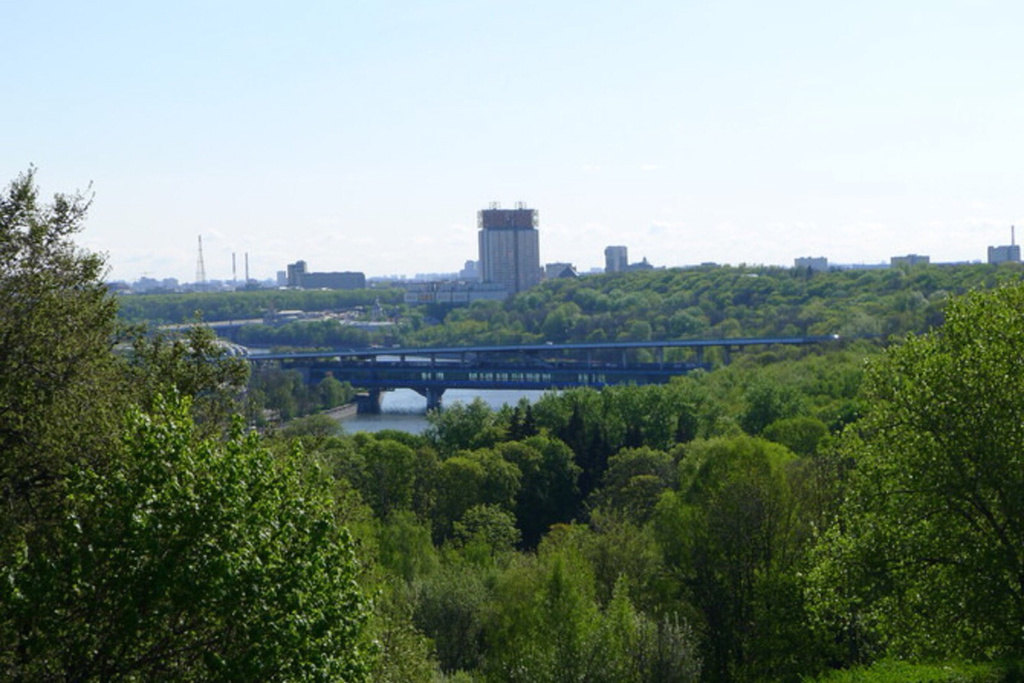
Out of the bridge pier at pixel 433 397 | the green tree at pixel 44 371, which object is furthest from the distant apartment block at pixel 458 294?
the green tree at pixel 44 371

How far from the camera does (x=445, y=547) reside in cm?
2512

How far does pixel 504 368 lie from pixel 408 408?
7921 millimetres

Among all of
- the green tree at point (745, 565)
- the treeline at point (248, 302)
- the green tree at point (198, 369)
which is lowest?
the green tree at point (745, 565)

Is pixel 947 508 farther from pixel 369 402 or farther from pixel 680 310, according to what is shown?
pixel 680 310

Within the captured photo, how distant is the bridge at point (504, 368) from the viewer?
82.4 m

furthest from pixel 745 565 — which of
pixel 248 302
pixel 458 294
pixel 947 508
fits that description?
pixel 248 302

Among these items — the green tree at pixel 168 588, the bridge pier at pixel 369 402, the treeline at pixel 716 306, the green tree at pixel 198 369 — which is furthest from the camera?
the treeline at pixel 716 306

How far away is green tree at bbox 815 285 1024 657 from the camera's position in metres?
11.2

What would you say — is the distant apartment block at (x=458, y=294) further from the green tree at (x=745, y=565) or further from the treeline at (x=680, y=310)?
the green tree at (x=745, y=565)

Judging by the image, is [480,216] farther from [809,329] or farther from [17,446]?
[17,446]

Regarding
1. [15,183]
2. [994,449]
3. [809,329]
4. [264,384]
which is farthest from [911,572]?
[809,329]

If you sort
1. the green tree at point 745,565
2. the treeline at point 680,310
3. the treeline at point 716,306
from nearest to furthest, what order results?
the green tree at point 745,565 < the treeline at point 716,306 < the treeline at point 680,310

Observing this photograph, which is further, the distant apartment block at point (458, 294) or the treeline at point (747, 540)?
the distant apartment block at point (458, 294)

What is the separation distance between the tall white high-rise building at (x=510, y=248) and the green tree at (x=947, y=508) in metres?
176
